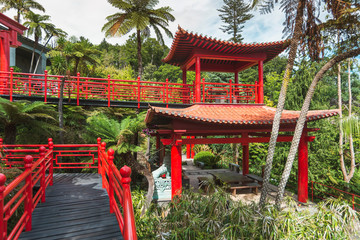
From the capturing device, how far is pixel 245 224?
4.29 metres

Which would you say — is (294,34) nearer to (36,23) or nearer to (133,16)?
(133,16)

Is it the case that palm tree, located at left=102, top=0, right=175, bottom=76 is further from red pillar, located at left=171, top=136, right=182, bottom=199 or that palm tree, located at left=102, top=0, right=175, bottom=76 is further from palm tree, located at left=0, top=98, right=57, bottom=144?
red pillar, located at left=171, top=136, right=182, bottom=199

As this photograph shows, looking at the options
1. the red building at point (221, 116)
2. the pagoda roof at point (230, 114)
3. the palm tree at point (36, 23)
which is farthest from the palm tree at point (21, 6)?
the pagoda roof at point (230, 114)

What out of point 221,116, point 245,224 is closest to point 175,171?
point 221,116

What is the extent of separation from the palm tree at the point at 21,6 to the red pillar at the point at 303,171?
2379 centimetres

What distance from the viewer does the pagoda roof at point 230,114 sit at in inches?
223

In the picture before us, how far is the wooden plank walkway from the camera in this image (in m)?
2.86

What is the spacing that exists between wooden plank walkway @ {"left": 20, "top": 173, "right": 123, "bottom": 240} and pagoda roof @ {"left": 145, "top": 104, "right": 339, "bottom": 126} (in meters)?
2.48

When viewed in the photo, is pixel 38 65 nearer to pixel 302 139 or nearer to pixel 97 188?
pixel 97 188

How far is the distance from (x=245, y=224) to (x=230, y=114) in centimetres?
375

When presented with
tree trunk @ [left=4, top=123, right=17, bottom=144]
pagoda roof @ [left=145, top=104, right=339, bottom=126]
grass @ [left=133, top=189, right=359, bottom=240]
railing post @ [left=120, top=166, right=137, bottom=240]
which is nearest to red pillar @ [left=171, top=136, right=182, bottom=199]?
pagoda roof @ [left=145, top=104, right=339, bottom=126]

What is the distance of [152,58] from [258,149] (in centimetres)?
2831

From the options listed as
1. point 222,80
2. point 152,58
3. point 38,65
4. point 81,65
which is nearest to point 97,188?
point 81,65

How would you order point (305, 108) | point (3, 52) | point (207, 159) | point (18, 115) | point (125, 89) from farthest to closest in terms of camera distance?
point (207, 159) → point (125, 89) → point (3, 52) → point (18, 115) → point (305, 108)
